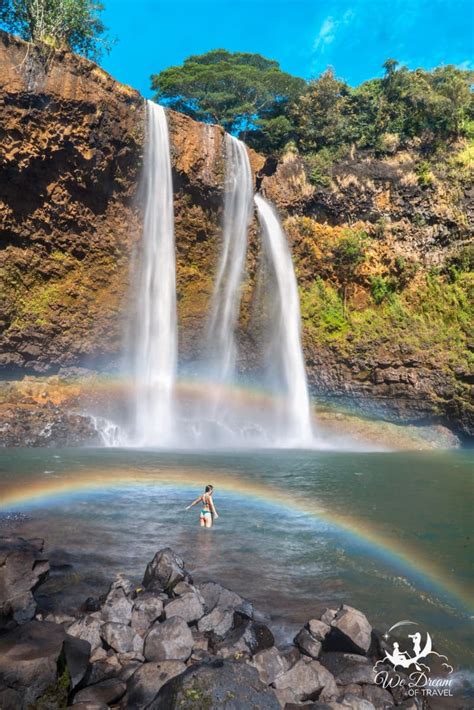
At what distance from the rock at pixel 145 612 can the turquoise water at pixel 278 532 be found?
32.1 inches

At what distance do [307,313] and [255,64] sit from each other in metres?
26.1

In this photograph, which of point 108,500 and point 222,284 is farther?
point 222,284

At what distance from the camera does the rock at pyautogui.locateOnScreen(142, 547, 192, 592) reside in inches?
219

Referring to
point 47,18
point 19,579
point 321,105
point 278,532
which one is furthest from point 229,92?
point 19,579

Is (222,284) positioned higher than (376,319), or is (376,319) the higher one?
(222,284)

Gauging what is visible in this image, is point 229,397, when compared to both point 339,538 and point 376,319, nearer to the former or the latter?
point 376,319

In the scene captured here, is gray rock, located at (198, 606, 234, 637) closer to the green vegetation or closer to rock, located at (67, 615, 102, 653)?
rock, located at (67, 615, 102, 653)

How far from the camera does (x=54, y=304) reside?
2409 centimetres

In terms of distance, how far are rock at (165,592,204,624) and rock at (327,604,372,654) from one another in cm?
130

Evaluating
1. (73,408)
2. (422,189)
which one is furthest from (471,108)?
(73,408)

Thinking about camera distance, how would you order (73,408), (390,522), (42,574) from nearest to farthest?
(42,574) < (390,522) < (73,408)

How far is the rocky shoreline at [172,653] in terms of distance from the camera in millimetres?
3404

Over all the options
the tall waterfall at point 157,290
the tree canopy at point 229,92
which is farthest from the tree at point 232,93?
the tall waterfall at point 157,290

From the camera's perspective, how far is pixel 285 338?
2702 centimetres
